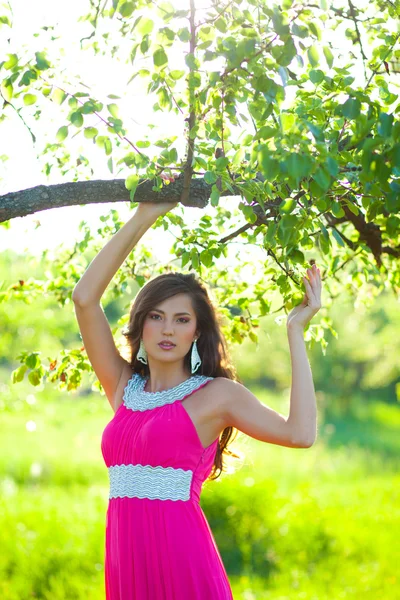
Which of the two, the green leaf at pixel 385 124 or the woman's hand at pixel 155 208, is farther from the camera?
the woman's hand at pixel 155 208

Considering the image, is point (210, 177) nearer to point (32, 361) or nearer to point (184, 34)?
point (184, 34)

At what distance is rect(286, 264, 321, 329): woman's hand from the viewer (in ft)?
7.31

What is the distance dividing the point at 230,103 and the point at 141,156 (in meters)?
0.26

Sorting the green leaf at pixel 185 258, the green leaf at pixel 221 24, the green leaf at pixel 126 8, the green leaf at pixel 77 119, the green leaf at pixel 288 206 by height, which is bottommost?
the green leaf at pixel 288 206

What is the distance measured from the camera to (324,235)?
6.66 feet

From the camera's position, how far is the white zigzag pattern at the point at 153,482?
2.33m

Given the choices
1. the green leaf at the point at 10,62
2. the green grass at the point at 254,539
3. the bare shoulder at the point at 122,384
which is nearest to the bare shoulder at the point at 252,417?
the bare shoulder at the point at 122,384

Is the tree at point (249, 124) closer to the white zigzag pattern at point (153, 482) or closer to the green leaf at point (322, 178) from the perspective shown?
the green leaf at point (322, 178)

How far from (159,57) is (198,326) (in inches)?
41.5

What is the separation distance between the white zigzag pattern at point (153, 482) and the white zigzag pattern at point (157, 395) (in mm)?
203

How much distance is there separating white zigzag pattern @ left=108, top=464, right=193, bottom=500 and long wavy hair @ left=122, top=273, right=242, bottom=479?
34 centimetres

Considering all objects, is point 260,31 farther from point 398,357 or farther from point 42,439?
point 42,439

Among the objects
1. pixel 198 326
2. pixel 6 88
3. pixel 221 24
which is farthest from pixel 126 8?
pixel 198 326

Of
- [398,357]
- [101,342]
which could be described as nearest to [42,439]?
[398,357]
